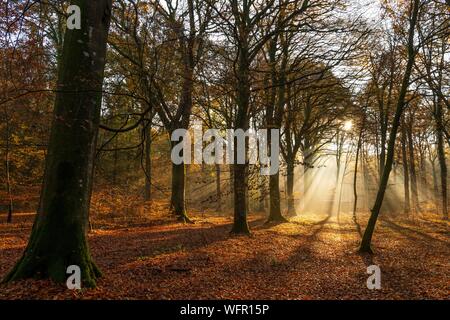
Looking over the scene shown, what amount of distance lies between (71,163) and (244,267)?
5.12 metres

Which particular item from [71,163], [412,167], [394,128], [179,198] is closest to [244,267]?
[71,163]

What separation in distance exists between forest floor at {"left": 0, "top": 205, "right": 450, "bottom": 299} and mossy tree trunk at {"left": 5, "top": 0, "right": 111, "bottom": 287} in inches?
16.2

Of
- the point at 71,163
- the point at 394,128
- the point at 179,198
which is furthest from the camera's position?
the point at 179,198

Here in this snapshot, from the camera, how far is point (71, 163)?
20.2 feet

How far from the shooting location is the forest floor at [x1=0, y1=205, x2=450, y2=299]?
661 cm

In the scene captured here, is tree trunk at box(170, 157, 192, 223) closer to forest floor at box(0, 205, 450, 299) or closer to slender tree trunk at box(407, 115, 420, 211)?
forest floor at box(0, 205, 450, 299)

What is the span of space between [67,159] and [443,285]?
8556 millimetres

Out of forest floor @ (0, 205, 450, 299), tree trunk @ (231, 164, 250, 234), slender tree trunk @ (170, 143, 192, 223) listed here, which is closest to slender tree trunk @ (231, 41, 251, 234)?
tree trunk @ (231, 164, 250, 234)

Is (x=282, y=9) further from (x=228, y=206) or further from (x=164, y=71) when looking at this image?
(x=228, y=206)

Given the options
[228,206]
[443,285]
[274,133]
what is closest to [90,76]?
[443,285]

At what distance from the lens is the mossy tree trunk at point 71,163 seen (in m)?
5.99

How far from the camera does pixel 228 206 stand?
133 ft

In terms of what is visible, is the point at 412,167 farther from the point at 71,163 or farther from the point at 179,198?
the point at 71,163
